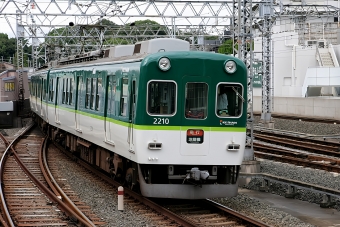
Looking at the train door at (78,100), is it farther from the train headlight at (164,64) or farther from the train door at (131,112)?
the train headlight at (164,64)

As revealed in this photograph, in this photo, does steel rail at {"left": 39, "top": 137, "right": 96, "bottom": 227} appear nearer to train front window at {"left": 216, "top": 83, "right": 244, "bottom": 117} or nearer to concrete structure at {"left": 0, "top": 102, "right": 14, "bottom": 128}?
train front window at {"left": 216, "top": 83, "right": 244, "bottom": 117}

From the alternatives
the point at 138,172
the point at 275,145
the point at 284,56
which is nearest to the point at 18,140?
the point at 275,145

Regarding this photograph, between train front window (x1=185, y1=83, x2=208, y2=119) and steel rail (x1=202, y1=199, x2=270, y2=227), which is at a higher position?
train front window (x1=185, y1=83, x2=208, y2=119)

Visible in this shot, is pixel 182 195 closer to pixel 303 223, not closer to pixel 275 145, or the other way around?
pixel 303 223

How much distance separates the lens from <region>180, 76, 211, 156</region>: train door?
10.8m

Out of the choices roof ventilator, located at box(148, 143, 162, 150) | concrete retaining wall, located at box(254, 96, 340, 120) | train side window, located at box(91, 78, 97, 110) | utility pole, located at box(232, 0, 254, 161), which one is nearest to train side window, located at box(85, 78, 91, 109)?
train side window, located at box(91, 78, 97, 110)

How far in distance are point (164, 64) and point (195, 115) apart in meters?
0.97

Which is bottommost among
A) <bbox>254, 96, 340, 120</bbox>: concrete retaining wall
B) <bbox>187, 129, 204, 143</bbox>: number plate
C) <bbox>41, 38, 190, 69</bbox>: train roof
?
<bbox>254, 96, 340, 120</bbox>: concrete retaining wall

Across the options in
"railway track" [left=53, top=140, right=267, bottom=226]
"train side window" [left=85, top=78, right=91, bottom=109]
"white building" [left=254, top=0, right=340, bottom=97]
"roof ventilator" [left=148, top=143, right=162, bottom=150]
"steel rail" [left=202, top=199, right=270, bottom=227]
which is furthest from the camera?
"white building" [left=254, top=0, right=340, bottom=97]

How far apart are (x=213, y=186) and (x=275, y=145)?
13368 mm

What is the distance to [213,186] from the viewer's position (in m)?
11.0

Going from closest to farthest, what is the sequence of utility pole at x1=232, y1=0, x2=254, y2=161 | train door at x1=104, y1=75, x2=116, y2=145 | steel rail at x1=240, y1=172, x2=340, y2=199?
steel rail at x1=240, y1=172, x2=340, y2=199 → train door at x1=104, y1=75, x2=116, y2=145 → utility pole at x1=232, y1=0, x2=254, y2=161

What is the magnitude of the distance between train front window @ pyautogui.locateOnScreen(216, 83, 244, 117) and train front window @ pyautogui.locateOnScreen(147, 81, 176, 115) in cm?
82

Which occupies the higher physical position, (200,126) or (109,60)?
(109,60)
